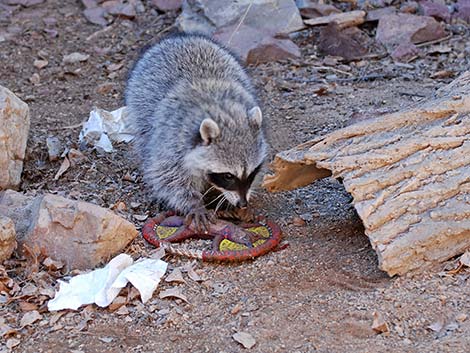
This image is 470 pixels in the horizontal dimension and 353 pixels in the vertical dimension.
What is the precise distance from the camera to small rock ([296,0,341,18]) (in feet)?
25.7

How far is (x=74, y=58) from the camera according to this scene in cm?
762

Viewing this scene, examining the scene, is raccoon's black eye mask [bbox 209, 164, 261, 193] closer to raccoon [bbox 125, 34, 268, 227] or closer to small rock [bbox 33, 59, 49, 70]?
raccoon [bbox 125, 34, 268, 227]

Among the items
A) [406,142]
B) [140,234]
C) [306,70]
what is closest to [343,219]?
[406,142]

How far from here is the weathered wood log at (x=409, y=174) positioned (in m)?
4.05

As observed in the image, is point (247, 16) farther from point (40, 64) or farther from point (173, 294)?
point (173, 294)

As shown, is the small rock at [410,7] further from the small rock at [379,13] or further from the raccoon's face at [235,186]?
the raccoon's face at [235,186]

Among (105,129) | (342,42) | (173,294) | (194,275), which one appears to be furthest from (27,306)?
(342,42)

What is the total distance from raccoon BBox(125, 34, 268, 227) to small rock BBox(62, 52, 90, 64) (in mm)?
1799

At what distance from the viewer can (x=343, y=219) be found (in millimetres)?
4902

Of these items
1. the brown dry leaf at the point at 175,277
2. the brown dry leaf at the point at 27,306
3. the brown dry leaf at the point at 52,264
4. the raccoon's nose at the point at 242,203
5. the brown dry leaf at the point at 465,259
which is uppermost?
the brown dry leaf at the point at 465,259

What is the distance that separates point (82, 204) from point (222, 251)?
77 cm

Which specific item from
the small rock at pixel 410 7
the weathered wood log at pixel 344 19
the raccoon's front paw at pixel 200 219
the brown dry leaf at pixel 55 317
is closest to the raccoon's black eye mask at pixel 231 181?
the raccoon's front paw at pixel 200 219

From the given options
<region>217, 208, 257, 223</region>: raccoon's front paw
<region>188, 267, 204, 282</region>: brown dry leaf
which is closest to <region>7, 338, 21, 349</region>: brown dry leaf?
<region>188, 267, 204, 282</region>: brown dry leaf

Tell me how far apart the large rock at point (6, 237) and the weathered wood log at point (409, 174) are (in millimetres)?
1412
